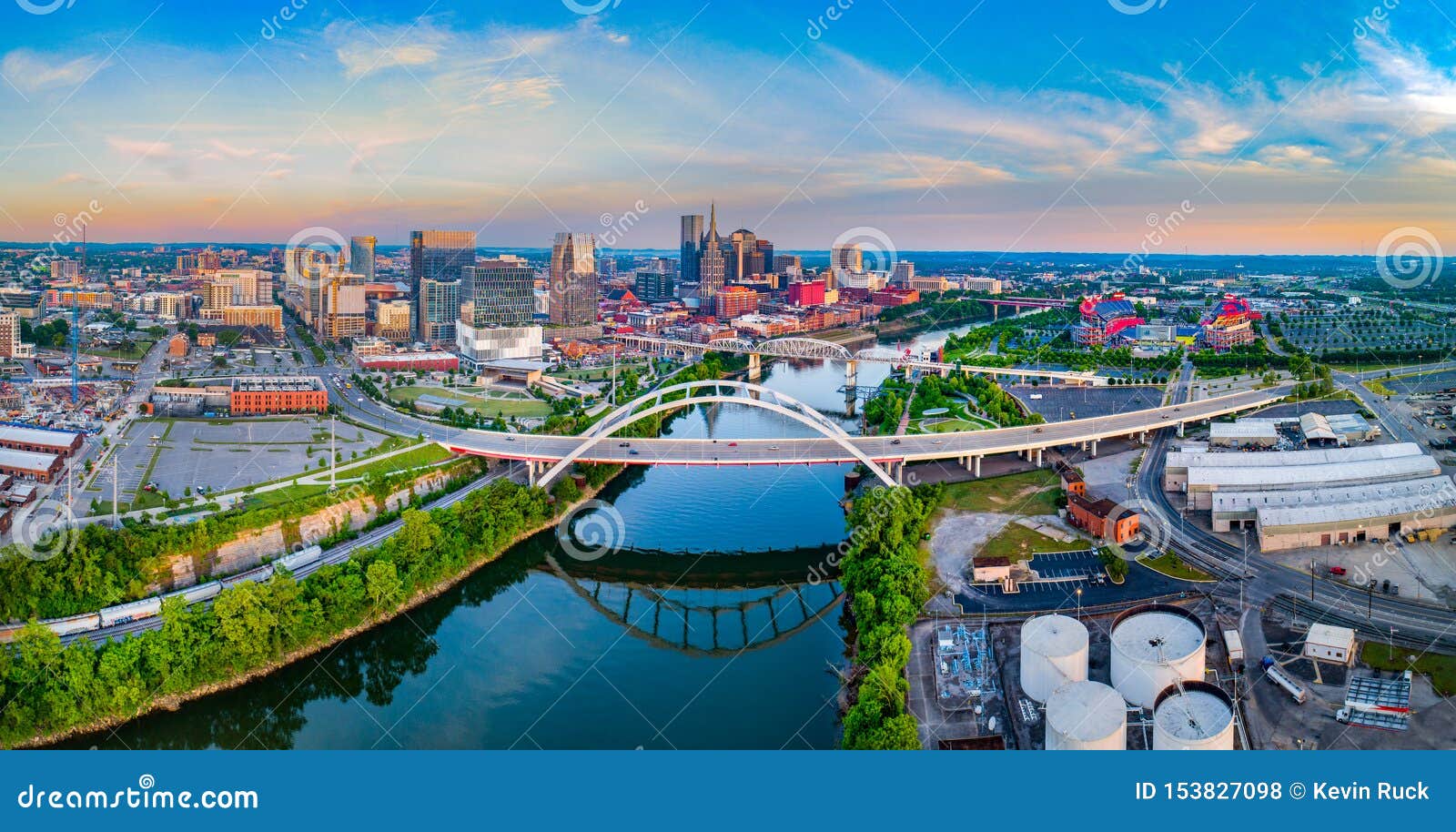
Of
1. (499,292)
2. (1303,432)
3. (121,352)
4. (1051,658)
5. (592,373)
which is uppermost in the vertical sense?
(499,292)

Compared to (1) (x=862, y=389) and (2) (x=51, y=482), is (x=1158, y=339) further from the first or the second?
(2) (x=51, y=482)

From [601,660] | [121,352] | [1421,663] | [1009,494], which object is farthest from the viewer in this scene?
[121,352]

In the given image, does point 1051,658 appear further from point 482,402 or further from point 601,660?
point 482,402

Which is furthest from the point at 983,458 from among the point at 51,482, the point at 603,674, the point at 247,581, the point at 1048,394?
the point at 51,482

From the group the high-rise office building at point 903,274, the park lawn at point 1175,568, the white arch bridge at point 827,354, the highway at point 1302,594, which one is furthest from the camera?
the high-rise office building at point 903,274

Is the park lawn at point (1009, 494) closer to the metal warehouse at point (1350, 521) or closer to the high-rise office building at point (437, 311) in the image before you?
the metal warehouse at point (1350, 521)

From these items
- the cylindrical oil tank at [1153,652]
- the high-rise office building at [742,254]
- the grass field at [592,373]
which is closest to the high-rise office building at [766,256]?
the high-rise office building at [742,254]

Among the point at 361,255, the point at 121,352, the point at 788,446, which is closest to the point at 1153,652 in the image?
the point at 788,446
